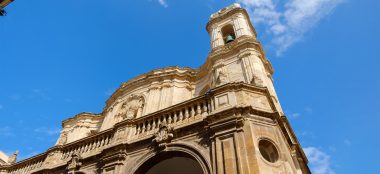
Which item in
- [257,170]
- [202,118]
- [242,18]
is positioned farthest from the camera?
[242,18]

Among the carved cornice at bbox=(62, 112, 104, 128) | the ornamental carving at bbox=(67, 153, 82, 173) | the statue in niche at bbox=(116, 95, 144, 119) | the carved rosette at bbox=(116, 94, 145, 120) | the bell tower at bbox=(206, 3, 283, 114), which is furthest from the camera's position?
the carved cornice at bbox=(62, 112, 104, 128)

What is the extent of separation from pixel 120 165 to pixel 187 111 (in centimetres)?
303

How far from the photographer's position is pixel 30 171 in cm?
1355

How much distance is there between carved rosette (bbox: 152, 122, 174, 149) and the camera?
10070 mm

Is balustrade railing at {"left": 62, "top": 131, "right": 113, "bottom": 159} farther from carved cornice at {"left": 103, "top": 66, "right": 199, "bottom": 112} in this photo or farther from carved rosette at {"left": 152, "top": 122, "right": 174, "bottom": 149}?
carved cornice at {"left": 103, "top": 66, "right": 199, "bottom": 112}

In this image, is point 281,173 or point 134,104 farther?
point 134,104

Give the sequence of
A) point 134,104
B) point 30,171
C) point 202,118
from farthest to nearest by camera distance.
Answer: point 134,104 < point 30,171 < point 202,118

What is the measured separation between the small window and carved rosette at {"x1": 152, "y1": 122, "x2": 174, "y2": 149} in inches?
118

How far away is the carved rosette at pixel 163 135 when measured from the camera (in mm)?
10070

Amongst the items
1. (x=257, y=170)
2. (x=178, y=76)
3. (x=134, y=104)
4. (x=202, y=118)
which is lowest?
(x=257, y=170)

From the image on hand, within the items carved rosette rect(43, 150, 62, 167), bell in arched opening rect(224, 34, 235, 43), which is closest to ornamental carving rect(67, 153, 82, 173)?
carved rosette rect(43, 150, 62, 167)

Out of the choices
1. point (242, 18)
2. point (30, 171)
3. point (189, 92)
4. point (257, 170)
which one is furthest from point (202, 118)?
point (242, 18)

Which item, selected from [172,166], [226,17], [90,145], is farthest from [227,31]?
[90,145]

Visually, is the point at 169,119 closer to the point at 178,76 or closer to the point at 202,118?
the point at 202,118
